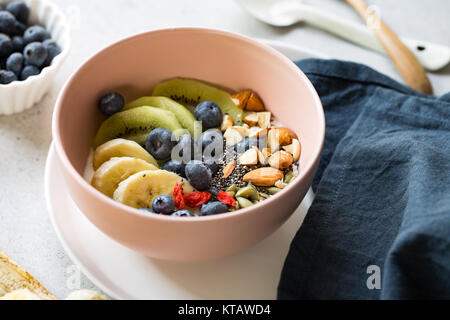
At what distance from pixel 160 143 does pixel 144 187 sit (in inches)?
4.5

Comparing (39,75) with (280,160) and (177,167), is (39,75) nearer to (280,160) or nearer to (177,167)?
(177,167)

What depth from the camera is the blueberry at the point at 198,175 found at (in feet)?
2.89

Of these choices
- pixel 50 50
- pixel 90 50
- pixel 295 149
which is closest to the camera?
pixel 295 149

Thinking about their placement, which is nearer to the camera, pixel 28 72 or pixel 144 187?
pixel 144 187

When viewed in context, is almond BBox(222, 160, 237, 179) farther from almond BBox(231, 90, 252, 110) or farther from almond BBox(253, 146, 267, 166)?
almond BBox(231, 90, 252, 110)

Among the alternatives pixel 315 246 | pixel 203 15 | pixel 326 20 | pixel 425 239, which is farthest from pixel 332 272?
pixel 203 15

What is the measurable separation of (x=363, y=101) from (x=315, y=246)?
381mm

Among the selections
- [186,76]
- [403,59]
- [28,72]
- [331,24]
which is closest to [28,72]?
[28,72]

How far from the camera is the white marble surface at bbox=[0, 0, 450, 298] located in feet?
3.09

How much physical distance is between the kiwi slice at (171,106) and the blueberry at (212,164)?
10 cm

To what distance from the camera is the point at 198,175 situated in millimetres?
879

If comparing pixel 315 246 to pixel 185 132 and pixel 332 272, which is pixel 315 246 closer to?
pixel 332 272

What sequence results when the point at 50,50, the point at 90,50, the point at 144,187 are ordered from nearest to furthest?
the point at 144,187, the point at 50,50, the point at 90,50

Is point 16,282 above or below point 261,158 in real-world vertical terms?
below
